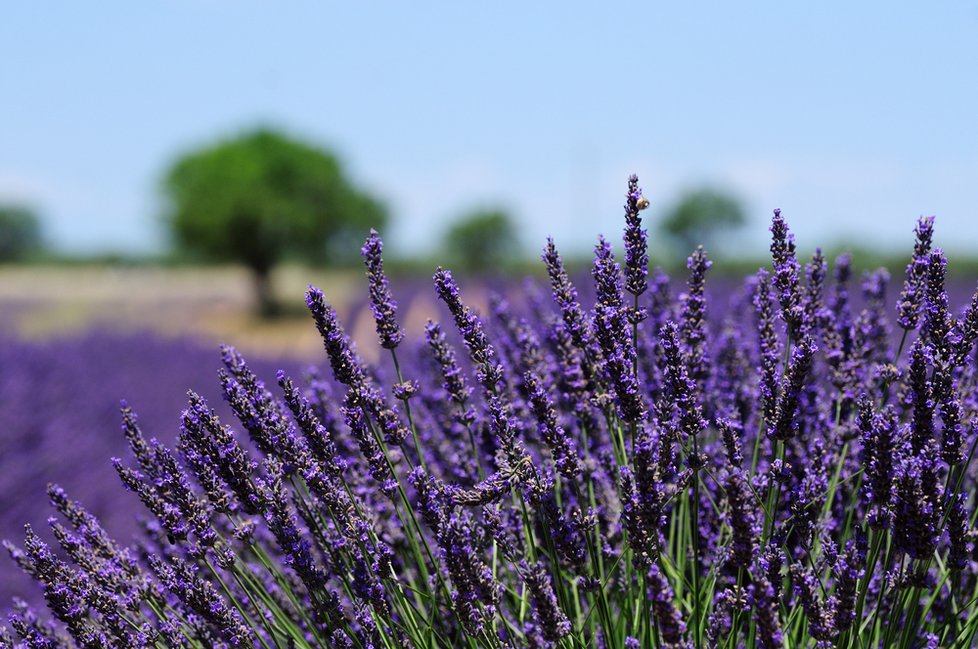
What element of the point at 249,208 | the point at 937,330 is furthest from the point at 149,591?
the point at 249,208

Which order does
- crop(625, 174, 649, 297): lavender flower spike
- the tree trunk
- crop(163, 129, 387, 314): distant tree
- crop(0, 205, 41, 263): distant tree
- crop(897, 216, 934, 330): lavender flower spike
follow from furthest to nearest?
crop(0, 205, 41, 263): distant tree < the tree trunk < crop(163, 129, 387, 314): distant tree < crop(897, 216, 934, 330): lavender flower spike < crop(625, 174, 649, 297): lavender flower spike

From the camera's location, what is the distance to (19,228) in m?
70.3

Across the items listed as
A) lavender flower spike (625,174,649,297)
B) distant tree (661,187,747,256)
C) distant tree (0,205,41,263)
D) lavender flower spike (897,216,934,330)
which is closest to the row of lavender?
lavender flower spike (625,174,649,297)

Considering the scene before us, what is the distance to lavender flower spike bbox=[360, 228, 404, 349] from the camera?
69.9 inches

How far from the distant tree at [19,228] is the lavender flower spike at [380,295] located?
73364 millimetres

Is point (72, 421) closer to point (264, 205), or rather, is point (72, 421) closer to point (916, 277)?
point (916, 277)

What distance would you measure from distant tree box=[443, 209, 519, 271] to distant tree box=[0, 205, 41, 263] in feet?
112

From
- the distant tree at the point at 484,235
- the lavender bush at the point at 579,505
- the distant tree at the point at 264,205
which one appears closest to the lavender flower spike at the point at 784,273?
the lavender bush at the point at 579,505

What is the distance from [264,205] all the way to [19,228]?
54.4 metres

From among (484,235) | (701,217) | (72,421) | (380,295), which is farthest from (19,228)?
(380,295)

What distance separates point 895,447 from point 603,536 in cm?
82

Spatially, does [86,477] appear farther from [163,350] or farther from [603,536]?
[163,350]

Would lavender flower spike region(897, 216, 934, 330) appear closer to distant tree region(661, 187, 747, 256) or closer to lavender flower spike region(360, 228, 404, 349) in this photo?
lavender flower spike region(360, 228, 404, 349)

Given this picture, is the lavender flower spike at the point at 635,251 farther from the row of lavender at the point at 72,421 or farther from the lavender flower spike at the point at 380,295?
the row of lavender at the point at 72,421
